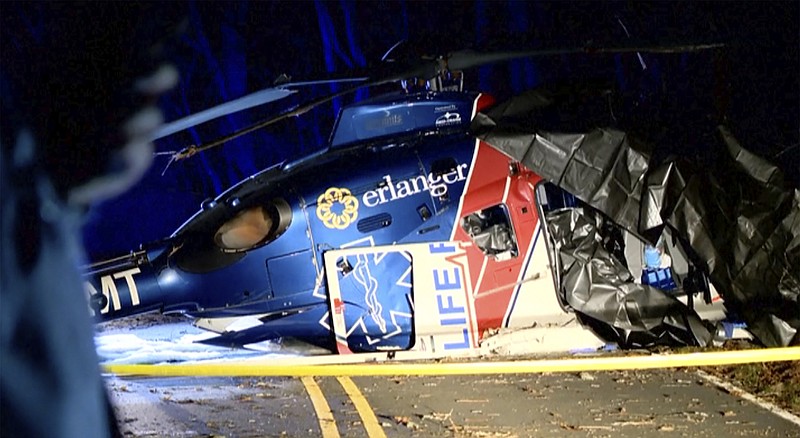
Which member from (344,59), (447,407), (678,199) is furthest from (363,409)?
(344,59)

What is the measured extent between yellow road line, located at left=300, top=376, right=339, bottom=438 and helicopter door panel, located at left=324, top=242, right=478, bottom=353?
518mm

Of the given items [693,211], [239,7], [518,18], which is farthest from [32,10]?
[693,211]

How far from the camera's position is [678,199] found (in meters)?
6.23

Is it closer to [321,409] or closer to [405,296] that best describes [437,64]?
[405,296]

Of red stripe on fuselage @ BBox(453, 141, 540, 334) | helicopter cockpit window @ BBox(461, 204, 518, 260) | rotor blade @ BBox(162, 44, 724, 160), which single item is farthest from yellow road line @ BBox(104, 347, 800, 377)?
rotor blade @ BBox(162, 44, 724, 160)

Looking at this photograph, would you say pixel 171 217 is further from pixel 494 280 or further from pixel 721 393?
pixel 721 393

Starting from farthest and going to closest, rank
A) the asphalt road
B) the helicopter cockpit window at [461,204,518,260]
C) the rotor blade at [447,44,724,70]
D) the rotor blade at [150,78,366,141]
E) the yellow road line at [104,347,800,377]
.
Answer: the helicopter cockpit window at [461,204,518,260]
the rotor blade at [150,78,366,141]
the rotor blade at [447,44,724,70]
the asphalt road
the yellow road line at [104,347,800,377]

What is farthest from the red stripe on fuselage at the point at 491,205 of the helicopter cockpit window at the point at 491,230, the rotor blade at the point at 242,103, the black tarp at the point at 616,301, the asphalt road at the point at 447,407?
the rotor blade at the point at 242,103

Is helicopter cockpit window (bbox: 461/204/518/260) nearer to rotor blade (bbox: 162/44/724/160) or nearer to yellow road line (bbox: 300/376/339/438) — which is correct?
rotor blade (bbox: 162/44/724/160)

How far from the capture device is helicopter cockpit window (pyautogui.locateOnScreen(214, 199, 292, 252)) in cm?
596

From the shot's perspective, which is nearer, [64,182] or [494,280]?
[64,182]

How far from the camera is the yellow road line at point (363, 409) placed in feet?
16.7

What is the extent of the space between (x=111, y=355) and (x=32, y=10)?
920cm

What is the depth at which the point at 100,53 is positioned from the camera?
19.0 ft
